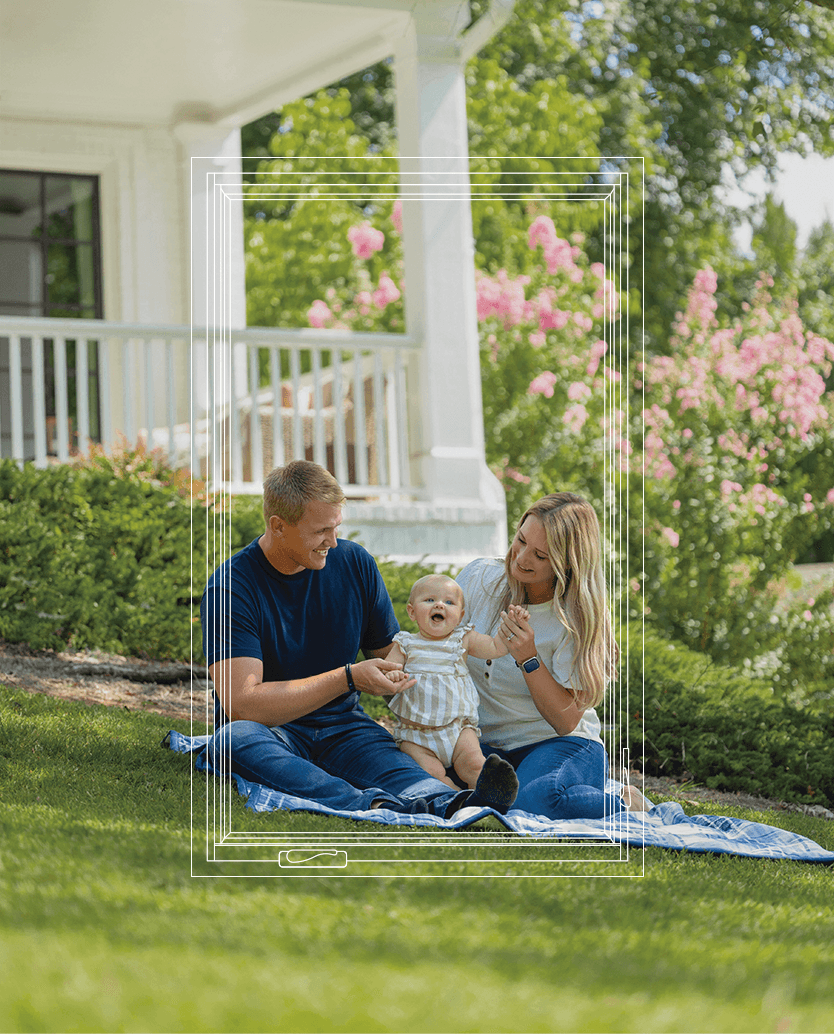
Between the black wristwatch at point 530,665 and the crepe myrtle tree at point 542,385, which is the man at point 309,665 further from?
the crepe myrtle tree at point 542,385

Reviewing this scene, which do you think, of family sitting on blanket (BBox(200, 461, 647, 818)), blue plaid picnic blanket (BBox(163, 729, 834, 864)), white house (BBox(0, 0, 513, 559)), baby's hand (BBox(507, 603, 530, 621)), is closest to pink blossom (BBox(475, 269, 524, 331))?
white house (BBox(0, 0, 513, 559))

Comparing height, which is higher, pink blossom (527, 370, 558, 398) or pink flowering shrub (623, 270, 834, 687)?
pink blossom (527, 370, 558, 398)

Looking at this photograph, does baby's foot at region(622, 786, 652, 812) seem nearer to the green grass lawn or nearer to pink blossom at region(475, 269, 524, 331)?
the green grass lawn

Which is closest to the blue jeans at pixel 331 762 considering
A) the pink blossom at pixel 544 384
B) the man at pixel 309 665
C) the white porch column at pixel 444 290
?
the man at pixel 309 665

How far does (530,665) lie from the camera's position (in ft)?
11.5

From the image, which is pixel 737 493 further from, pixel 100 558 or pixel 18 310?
pixel 18 310

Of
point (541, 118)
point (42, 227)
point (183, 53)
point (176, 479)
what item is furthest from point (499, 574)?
point (541, 118)

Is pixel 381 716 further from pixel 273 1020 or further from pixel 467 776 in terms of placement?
pixel 273 1020

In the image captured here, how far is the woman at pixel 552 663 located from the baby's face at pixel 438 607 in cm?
19

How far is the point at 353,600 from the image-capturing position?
3.75 m

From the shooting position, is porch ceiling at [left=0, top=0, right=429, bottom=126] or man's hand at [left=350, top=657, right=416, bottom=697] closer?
man's hand at [left=350, top=657, right=416, bottom=697]

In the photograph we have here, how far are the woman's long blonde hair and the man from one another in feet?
1.74

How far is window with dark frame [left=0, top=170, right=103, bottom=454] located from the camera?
9.05 metres

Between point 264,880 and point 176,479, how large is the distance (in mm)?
4182
